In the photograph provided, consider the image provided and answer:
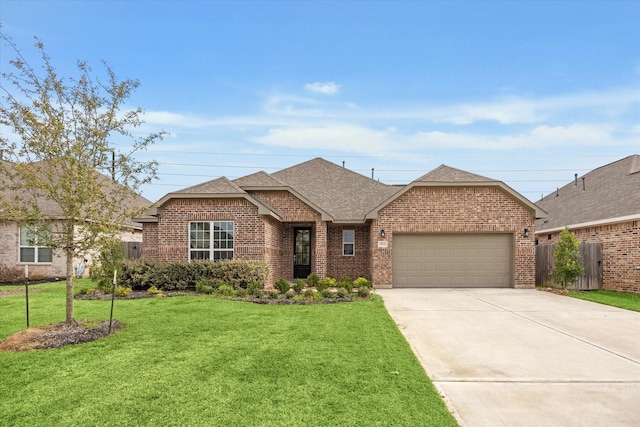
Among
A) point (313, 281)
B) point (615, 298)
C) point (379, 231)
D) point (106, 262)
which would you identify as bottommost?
point (615, 298)

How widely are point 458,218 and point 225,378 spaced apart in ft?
43.2

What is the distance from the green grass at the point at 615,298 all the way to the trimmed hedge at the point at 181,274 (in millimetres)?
11467

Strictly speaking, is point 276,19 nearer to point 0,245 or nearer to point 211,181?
point 211,181

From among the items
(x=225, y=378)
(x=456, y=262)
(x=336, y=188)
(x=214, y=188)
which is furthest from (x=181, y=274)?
(x=456, y=262)

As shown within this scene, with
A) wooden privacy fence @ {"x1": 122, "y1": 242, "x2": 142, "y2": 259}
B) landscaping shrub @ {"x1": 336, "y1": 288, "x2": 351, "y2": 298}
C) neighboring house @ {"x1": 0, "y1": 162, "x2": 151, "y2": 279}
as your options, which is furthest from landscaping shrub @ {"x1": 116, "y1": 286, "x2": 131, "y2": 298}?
landscaping shrub @ {"x1": 336, "y1": 288, "x2": 351, "y2": 298}

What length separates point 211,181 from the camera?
15734 millimetres

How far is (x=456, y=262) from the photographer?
1616cm

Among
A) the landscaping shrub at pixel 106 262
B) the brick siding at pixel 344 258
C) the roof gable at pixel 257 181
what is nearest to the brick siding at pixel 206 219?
the roof gable at pixel 257 181

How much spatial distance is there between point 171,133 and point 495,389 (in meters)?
7.49

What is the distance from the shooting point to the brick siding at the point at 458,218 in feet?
52.3

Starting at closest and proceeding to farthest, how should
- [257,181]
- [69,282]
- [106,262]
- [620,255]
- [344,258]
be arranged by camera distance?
1. [69,282]
2. [106,262]
3. [620,255]
4. [257,181]
5. [344,258]

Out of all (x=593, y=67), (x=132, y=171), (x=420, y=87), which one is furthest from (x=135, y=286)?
(x=593, y=67)

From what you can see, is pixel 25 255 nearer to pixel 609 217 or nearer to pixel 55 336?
pixel 55 336

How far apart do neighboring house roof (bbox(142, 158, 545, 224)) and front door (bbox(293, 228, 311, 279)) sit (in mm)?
1529
